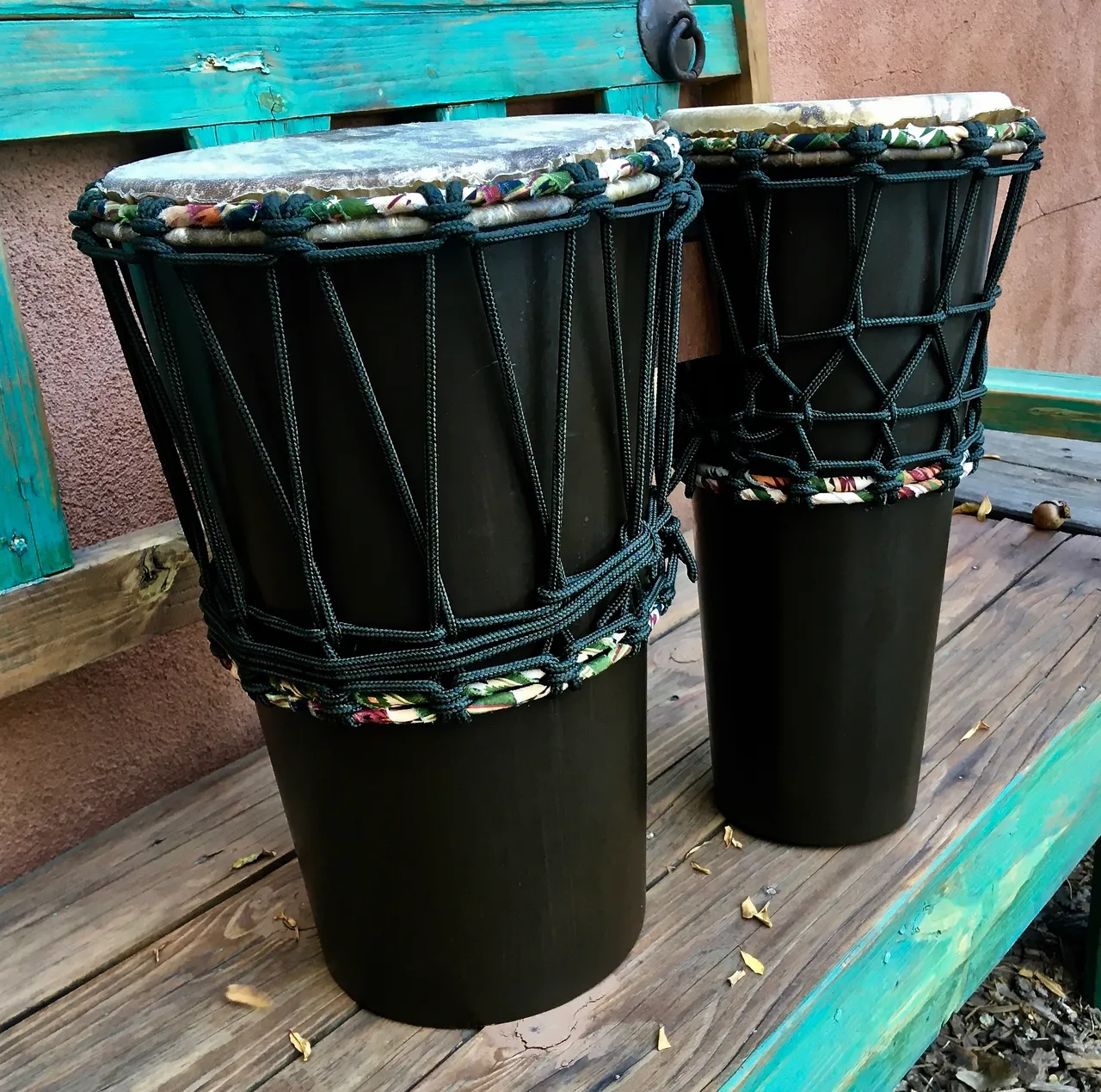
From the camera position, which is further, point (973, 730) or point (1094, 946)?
point (1094, 946)

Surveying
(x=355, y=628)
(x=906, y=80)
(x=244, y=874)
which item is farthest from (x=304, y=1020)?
(x=906, y=80)

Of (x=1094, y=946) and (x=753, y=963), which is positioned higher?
(x=753, y=963)

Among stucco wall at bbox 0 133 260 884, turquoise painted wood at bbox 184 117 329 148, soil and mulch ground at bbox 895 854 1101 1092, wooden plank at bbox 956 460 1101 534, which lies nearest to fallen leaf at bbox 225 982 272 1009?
stucco wall at bbox 0 133 260 884

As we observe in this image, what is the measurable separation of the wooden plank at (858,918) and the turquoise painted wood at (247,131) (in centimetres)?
86

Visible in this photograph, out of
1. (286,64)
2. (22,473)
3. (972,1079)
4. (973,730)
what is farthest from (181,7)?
(972,1079)

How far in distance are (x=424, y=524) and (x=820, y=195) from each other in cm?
42

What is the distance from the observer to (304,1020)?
0.91 meters

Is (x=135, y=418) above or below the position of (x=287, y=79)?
below

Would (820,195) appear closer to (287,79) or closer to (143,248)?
(143,248)

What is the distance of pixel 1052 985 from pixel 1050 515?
80cm

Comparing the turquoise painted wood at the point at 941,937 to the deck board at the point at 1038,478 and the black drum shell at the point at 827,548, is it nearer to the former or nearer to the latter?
the black drum shell at the point at 827,548

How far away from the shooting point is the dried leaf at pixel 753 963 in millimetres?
928

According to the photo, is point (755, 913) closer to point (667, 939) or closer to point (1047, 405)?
point (667, 939)

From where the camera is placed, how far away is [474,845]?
81 centimetres
